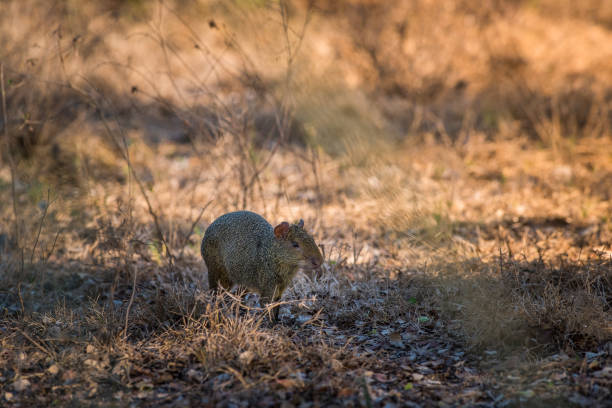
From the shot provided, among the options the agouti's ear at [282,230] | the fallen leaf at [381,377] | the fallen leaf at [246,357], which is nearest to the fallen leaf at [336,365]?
the fallen leaf at [381,377]

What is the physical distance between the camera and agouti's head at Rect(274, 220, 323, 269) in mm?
4074

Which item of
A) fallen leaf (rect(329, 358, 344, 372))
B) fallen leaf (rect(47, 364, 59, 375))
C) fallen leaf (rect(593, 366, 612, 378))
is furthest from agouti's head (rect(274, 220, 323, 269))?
fallen leaf (rect(593, 366, 612, 378))

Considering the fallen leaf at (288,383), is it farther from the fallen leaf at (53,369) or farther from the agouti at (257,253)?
the fallen leaf at (53,369)

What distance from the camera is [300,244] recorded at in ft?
13.5

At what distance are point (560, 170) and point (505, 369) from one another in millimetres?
5142

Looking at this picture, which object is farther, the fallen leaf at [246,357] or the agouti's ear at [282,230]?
the agouti's ear at [282,230]

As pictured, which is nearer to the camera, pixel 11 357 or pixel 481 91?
pixel 11 357

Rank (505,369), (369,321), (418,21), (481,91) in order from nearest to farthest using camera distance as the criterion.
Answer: (505,369) → (369,321) → (418,21) → (481,91)

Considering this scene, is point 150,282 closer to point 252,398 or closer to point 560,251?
point 252,398

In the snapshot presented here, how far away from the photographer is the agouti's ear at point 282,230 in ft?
13.4

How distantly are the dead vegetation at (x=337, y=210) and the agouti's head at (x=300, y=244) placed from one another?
1.67ft

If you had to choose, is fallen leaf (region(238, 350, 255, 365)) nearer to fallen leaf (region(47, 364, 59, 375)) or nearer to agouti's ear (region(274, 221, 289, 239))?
agouti's ear (region(274, 221, 289, 239))

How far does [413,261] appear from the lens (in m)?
5.45

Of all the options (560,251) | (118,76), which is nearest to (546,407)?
(560,251)
